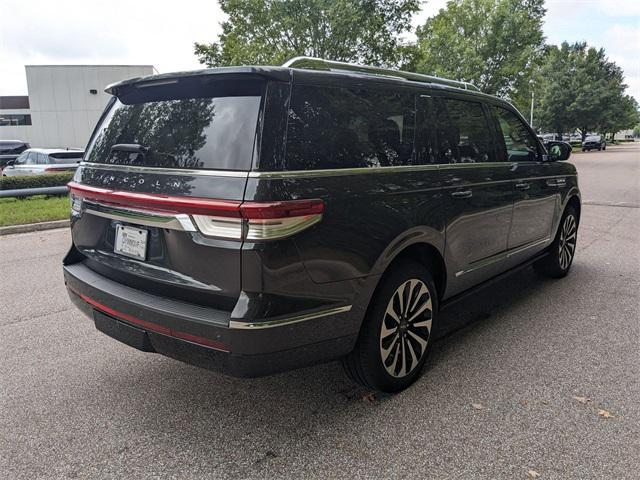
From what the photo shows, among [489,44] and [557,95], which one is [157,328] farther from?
[557,95]

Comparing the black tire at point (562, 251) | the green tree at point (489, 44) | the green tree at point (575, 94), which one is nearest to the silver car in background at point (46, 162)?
the black tire at point (562, 251)

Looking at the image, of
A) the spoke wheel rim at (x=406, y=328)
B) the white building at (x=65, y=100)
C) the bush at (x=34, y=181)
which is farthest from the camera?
the white building at (x=65, y=100)

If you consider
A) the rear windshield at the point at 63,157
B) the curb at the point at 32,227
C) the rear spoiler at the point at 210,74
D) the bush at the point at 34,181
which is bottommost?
the curb at the point at 32,227

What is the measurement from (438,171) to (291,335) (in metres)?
1.56

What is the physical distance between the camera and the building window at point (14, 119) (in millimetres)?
46750

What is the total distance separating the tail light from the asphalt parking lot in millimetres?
1158

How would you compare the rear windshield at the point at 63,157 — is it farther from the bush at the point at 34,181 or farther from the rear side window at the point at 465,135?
the rear side window at the point at 465,135

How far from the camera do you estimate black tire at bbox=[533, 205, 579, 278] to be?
5.42 metres

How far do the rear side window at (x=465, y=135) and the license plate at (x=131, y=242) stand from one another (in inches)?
77.9

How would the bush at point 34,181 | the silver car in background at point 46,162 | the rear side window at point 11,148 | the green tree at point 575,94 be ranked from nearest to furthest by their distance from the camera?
the bush at point 34,181, the silver car in background at point 46,162, the rear side window at point 11,148, the green tree at point 575,94

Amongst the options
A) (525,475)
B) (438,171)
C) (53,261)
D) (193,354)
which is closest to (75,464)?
(193,354)

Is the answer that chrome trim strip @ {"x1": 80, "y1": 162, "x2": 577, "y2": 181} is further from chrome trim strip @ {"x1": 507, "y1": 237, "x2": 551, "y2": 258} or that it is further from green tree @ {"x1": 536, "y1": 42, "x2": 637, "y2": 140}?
green tree @ {"x1": 536, "y1": 42, "x2": 637, "y2": 140}

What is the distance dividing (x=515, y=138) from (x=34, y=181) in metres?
13.4

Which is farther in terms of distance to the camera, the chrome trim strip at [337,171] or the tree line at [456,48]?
the tree line at [456,48]
